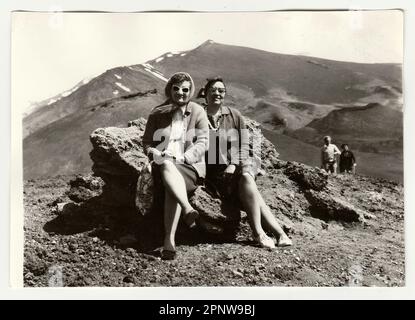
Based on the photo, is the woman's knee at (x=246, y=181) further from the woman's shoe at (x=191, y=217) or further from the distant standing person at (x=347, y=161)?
the distant standing person at (x=347, y=161)

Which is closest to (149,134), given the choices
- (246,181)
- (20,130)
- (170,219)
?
(170,219)

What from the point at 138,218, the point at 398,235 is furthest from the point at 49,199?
the point at 398,235

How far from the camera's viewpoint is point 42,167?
617 centimetres

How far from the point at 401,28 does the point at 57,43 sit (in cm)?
330

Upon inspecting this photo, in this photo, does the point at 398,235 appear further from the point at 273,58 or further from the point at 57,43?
the point at 57,43

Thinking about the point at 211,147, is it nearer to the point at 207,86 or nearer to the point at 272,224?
the point at 207,86

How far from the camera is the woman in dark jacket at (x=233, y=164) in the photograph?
5.93m

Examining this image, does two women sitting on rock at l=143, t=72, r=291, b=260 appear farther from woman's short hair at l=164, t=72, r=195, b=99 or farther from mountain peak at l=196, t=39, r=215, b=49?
mountain peak at l=196, t=39, r=215, b=49

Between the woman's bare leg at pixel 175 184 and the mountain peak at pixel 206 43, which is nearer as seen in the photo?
the woman's bare leg at pixel 175 184

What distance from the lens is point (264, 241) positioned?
5.89 m

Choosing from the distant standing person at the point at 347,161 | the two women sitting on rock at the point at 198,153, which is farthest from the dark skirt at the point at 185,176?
the distant standing person at the point at 347,161

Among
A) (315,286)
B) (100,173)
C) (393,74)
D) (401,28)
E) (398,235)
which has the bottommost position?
(315,286)

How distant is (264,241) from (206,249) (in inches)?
21.3

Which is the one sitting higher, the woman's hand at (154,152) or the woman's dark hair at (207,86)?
the woman's dark hair at (207,86)
